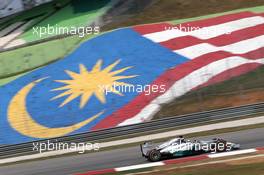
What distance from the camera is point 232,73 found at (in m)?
24.5

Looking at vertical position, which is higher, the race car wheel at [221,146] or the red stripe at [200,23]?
the red stripe at [200,23]

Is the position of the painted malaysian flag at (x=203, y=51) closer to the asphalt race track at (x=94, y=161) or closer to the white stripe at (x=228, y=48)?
the white stripe at (x=228, y=48)

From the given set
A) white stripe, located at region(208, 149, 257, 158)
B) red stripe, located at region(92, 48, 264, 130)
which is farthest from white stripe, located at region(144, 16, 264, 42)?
white stripe, located at region(208, 149, 257, 158)

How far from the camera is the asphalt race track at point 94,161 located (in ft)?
52.9

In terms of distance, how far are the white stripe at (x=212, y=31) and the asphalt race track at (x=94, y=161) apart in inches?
428

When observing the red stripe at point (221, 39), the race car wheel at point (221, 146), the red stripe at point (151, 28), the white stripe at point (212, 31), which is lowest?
the race car wheel at point (221, 146)

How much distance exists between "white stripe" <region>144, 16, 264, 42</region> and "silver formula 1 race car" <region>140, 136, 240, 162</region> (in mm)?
13069

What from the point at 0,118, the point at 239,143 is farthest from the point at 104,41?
the point at 239,143

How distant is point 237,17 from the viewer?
2969 cm

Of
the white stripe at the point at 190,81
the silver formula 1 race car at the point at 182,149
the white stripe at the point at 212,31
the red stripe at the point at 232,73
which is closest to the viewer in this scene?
the silver formula 1 race car at the point at 182,149

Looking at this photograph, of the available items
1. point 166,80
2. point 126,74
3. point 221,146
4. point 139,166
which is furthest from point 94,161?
point 126,74

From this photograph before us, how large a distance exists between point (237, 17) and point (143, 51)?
6502 mm

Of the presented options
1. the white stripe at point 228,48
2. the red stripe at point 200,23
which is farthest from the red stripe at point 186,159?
the red stripe at point 200,23

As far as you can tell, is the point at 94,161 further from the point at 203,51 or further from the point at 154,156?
the point at 203,51
